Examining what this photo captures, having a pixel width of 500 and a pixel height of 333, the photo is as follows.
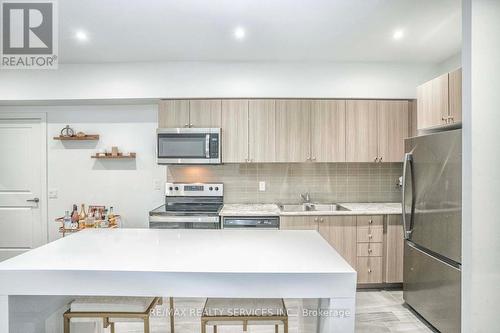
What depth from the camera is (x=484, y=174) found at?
5.90ft

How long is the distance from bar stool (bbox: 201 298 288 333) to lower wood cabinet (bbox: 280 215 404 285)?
1.63 meters

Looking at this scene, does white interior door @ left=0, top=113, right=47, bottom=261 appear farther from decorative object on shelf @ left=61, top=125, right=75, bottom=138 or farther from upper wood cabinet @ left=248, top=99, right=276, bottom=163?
upper wood cabinet @ left=248, top=99, right=276, bottom=163

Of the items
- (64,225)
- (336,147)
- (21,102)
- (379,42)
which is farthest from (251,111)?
(21,102)

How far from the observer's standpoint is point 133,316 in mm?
1535

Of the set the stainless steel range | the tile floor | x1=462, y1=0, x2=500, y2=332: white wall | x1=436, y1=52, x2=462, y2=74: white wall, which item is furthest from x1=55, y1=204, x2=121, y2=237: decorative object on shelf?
x1=436, y1=52, x2=462, y2=74: white wall

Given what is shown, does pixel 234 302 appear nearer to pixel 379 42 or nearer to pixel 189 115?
pixel 189 115

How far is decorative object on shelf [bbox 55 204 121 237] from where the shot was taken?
3.40 m

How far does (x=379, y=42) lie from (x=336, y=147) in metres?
1.18

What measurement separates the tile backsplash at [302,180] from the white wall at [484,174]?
76.8 inches

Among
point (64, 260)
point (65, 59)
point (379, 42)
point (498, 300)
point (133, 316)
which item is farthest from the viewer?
point (65, 59)

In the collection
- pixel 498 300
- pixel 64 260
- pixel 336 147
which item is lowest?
pixel 498 300

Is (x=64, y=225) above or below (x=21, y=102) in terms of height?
below

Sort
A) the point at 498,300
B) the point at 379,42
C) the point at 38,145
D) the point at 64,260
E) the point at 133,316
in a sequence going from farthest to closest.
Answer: the point at 38,145 < the point at 379,42 < the point at 498,300 < the point at 133,316 < the point at 64,260

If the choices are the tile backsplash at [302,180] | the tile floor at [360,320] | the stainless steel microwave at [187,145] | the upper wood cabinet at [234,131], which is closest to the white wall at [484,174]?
the tile floor at [360,320]
